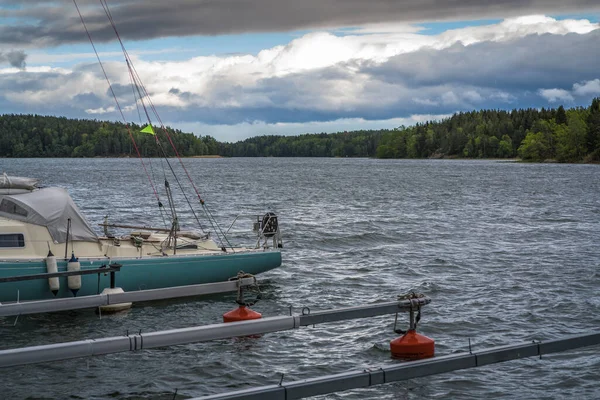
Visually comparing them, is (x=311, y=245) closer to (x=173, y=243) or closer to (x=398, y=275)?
(x=398, y=275)

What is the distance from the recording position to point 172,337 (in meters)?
13.6

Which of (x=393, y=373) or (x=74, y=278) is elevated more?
(x=74, y=278)

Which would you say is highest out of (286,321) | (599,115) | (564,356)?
(599,115)

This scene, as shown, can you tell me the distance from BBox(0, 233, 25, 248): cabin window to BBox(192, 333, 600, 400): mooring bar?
1448 centimetres

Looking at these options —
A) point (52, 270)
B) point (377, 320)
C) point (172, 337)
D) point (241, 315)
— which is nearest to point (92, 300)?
point (241, 315)

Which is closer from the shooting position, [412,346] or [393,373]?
[393,373]

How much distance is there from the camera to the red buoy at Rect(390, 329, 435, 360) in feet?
57.2

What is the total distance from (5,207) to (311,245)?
68.1 ft

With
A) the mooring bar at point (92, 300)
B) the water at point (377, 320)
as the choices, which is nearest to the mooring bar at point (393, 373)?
the water at point (377, 320)

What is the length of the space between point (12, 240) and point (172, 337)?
470 inches

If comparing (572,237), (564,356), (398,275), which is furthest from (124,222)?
(564,356)

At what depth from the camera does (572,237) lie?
45.1 metres

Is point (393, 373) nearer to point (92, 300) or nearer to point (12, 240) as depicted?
point (92, 300)

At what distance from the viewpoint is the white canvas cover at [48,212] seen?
77.5 feet
